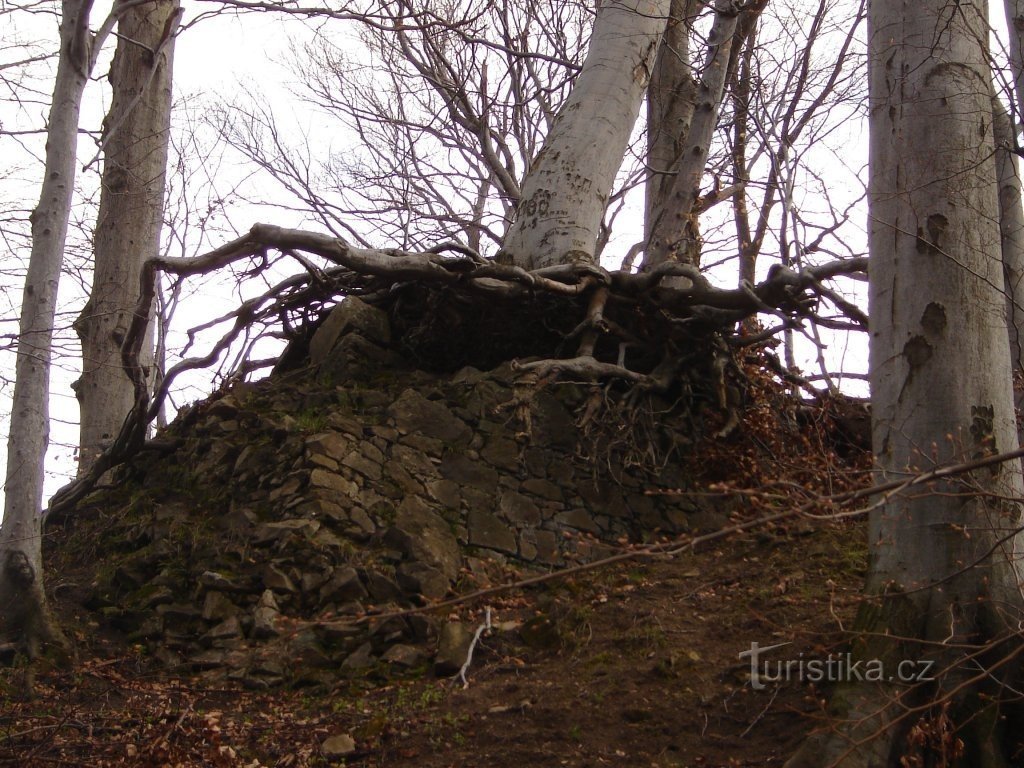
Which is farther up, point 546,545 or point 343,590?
point 546,545

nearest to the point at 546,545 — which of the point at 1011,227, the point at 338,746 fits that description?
the point at 338,746

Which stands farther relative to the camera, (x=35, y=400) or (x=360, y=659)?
(x=35, y=400)

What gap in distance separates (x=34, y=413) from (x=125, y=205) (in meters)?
3.65

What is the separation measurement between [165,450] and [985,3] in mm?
5390

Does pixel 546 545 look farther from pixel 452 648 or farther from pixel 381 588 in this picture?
pixel 452 648

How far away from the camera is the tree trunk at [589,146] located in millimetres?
7027

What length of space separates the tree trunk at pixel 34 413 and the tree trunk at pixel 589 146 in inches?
123

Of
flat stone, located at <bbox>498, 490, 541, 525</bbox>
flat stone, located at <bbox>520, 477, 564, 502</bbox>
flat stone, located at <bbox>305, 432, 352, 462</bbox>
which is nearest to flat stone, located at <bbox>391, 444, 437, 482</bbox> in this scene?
flat stone, located at <bbox>305, 432, 352, 462</bbox>

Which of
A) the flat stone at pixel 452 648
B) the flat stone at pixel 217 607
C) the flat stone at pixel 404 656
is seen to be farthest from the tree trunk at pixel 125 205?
the flat stone at pixel 452 648

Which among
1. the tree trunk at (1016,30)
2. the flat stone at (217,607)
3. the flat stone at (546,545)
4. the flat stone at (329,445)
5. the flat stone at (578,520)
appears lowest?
the flat stone at (217,607)

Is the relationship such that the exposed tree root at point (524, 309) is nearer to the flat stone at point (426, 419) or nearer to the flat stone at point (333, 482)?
the flat stone at point (426, 419)

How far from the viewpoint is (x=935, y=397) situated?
3434 mm

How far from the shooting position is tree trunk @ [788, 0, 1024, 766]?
3178 mm

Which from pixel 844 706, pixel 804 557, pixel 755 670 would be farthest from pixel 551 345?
pixel 844 706
